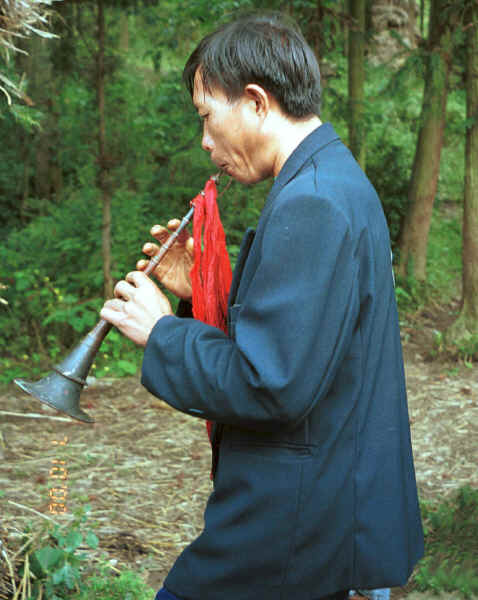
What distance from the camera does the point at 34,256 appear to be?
8.26 m

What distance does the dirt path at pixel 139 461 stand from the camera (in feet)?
11.7

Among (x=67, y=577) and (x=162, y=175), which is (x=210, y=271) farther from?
(x=162, y=175)

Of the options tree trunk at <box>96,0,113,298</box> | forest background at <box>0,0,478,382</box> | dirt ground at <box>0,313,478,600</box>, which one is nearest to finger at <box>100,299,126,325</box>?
dirt ground at <box>0,313,478,600</box>

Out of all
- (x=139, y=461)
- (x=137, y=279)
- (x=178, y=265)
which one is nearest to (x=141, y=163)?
(x=139, y=461)

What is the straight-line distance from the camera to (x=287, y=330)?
1302mm

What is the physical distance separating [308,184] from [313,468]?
598 mm

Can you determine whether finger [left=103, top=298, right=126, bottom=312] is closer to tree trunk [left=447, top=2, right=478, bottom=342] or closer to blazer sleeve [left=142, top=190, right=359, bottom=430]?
blazer sleeve [left=142, top=190, right=359, bottom=430]

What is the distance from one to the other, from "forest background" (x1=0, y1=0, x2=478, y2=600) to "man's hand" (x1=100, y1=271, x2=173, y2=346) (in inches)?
85.3

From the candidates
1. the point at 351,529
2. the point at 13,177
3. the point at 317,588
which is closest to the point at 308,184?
the point at 351,529

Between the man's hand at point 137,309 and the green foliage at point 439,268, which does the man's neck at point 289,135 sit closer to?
the man's hand at point 137,309

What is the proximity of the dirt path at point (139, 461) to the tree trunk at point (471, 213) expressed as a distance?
659 mm

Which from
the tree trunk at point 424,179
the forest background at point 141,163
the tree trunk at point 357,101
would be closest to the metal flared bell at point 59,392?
the forest background at point 141,163

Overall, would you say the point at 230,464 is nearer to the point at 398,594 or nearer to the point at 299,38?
the point at 299,38

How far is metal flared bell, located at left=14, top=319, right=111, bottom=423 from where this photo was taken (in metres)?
1.79
